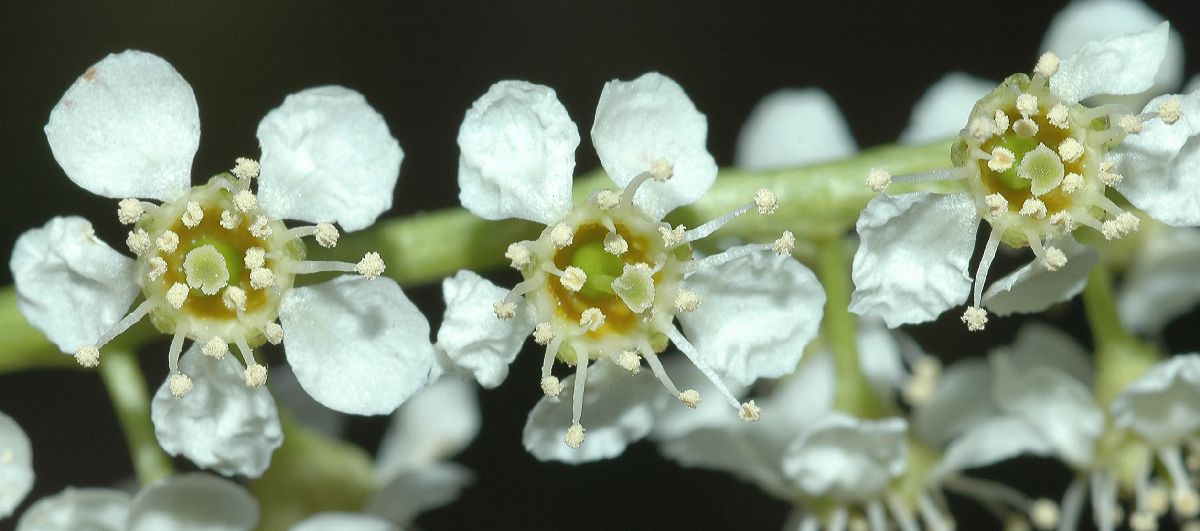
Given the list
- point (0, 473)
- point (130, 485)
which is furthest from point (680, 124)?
point (130, 485)

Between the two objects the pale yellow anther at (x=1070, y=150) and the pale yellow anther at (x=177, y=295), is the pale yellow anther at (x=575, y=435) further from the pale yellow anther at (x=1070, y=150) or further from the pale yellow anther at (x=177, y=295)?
the pale yellow anther at (x=1070, y=150)

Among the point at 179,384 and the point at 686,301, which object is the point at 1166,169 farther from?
the point at 179,384

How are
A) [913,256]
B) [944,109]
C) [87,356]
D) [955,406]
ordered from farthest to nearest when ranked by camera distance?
[944,109], [955,406], [913,256], [87,356]

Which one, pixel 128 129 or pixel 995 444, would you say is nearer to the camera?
pixel 128 129

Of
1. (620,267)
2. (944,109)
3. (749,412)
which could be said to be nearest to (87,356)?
(620,267)

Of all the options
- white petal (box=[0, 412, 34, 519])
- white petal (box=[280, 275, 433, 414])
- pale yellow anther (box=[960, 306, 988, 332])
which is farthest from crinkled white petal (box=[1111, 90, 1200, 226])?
white petal (box=[0, 412, 34, 519])

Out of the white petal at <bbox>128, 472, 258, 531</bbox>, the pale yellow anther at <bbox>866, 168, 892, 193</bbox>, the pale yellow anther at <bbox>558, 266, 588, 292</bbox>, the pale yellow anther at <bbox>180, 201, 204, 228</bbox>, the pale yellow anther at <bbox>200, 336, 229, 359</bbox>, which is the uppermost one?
the pale yellow anther at <bbox>180, 201, 204, 228</bbox>

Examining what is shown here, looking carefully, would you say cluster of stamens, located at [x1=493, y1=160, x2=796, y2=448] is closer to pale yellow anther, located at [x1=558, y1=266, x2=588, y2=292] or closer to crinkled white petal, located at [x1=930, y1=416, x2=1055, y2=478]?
pale yellow anther, located at [x1=558, y1=266, x2=588, y2=292]

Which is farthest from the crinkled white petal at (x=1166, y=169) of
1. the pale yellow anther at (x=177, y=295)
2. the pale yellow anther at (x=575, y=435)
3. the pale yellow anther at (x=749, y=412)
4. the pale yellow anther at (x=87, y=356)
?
the pale yellow anther at (x=87, y=356)

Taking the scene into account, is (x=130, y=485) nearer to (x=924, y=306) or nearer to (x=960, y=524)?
(x=924, y=306)
